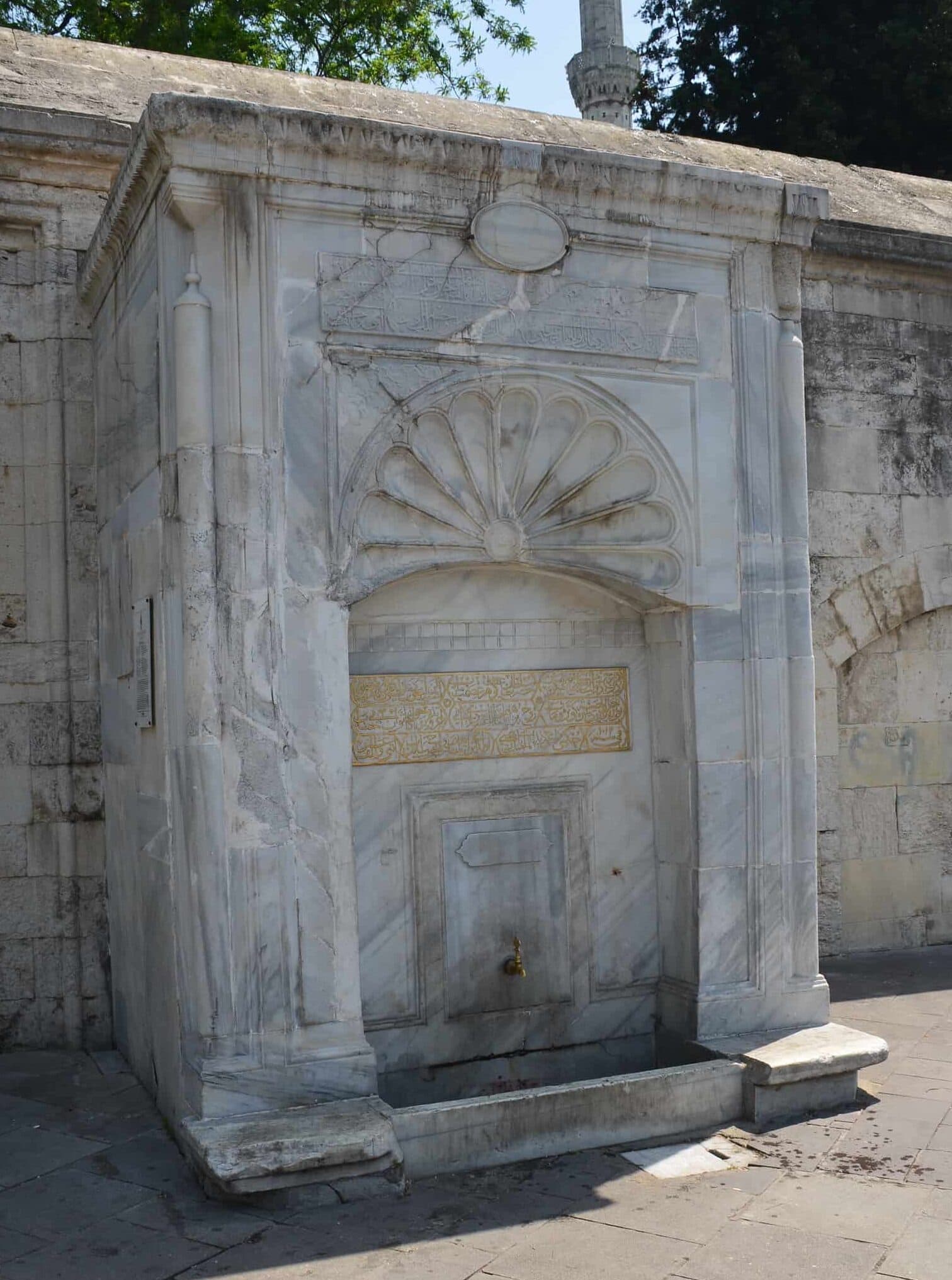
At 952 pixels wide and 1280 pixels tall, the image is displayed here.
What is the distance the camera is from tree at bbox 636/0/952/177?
46.3ft

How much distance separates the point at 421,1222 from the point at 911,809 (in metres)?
4.78

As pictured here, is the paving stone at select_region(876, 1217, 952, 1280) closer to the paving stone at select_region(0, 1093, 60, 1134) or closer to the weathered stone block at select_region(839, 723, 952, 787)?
the paving stone at select_region(0, 1093, 60, 1134)

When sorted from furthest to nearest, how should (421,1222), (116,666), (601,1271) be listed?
(116,666) → (421,1222) → (601,1271)

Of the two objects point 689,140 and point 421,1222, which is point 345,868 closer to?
point 421,1222

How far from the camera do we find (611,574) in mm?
5020

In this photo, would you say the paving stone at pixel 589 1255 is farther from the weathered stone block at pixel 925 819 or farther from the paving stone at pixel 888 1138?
the weathered stone block at pixel 925 819

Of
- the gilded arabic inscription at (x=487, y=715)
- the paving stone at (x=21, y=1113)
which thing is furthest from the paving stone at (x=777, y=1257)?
the paving stone at (x=21, y=1113)

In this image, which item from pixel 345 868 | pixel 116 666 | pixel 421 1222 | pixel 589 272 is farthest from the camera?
pixel 116 666

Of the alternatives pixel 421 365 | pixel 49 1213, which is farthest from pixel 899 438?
pixel 49 1213

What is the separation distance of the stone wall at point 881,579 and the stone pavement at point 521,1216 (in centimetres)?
269

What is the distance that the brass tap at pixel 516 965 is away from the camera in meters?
4.97

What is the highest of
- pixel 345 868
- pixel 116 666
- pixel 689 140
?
pixel 689 140

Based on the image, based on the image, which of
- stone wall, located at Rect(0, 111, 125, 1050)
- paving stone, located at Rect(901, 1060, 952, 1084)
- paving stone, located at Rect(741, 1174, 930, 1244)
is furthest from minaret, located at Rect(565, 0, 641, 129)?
paving stone, located at Rect(741, 1174, 930, 1244)

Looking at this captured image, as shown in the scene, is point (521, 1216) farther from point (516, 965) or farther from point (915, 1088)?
point (915, 1088)
